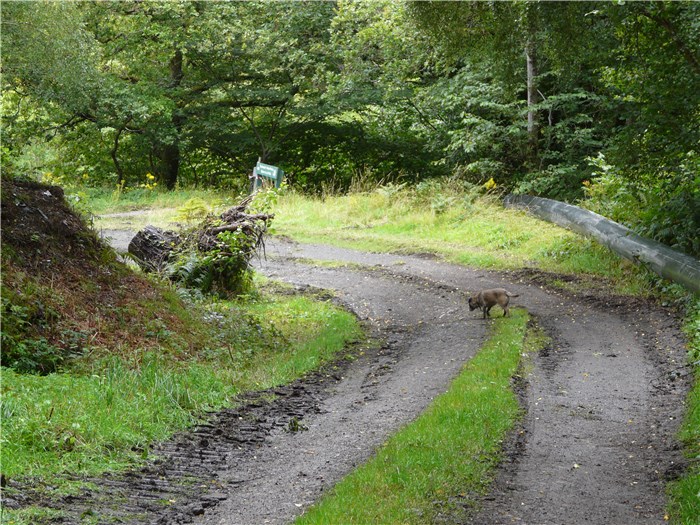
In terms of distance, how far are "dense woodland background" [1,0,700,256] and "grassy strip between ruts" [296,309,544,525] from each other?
826cm

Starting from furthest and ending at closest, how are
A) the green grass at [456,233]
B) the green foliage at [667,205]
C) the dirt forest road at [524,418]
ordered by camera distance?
the green grass at [456,233] < the green foliage at [667,205] < the dirt forest road at [524,418]

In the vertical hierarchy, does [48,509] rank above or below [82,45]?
below

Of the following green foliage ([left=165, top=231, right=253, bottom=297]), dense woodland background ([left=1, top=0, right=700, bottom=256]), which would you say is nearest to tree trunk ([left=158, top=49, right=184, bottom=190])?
dense woodland background ([left=1, top=0, right=700, bottom=256])

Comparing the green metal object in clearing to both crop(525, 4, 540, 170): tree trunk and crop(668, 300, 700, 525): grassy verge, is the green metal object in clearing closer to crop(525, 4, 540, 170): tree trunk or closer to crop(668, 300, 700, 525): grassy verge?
crop(668, 300, 700, 525): grassy verge

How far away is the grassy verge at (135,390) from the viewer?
251 inches

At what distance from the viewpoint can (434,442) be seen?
7070mm

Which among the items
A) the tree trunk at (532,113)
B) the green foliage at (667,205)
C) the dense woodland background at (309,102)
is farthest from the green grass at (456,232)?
the tree trunk at (532,113)

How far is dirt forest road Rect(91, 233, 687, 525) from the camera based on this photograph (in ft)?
19.7

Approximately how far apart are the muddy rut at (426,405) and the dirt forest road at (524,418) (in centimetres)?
2

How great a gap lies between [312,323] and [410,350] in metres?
2.09

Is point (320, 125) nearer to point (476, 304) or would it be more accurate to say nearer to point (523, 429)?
point (476, 304)

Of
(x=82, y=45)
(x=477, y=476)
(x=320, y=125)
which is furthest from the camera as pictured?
(x=320, y=125)

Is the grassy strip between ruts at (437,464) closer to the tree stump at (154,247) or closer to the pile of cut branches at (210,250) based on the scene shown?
the pile of cut branches at (210,250)

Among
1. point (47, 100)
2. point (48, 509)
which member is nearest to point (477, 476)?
point (48, 509)
